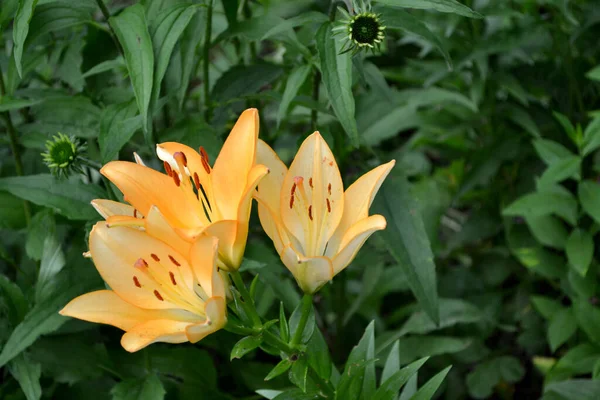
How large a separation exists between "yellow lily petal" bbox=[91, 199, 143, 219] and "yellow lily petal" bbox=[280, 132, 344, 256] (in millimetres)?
200

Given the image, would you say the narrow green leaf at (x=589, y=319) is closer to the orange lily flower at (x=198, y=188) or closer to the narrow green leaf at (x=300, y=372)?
the narrow green leaf at (x=300, y=372)

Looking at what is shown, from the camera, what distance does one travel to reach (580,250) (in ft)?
5.33

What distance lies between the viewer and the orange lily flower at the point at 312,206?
3.10ft

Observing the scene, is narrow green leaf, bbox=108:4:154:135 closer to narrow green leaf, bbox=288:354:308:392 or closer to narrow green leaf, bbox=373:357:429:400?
narrow green leaf, bbox=288:354:308:392

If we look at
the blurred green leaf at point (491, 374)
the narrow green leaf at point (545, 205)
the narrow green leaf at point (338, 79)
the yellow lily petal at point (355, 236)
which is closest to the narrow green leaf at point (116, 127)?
the narrow green leaf at point (338, 79)

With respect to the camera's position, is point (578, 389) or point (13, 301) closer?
point (13, 301)

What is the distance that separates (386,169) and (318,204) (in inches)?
4.2

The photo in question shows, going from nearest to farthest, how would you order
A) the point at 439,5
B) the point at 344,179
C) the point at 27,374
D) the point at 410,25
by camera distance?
the point at 439,5 → the point at 410,25 → the point at 27,374 → the point at 344,179

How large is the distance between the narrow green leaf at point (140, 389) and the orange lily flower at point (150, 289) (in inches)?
17.9

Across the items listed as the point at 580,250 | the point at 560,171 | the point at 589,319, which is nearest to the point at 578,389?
the point at 589,319

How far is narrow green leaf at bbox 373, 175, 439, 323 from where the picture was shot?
52.1 inches

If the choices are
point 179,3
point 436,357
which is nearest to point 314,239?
point 179,3

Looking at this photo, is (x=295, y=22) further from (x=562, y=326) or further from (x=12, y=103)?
(x=562, y=326)

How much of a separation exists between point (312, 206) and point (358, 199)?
64 mm
